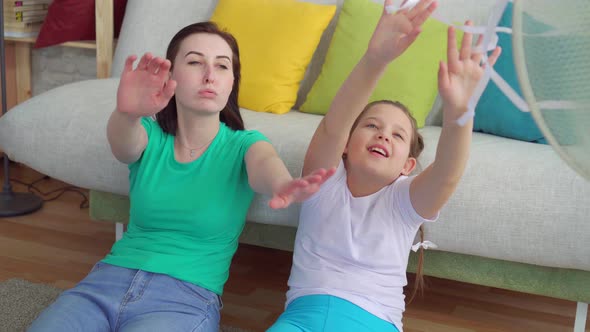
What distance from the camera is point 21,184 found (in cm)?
295

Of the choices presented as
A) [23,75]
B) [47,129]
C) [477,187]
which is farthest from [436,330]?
[23,75]

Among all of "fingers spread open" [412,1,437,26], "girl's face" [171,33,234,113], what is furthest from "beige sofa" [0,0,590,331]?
"fingers spread open" [412,1,437,26]

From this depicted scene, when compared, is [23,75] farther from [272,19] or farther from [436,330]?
[436,330]

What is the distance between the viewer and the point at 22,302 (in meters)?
1.81

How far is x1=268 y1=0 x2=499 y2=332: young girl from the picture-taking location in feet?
4.36

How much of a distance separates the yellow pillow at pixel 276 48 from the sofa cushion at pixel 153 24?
0.95 feet

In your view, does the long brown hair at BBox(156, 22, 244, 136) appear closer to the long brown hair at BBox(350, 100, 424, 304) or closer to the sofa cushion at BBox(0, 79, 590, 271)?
the sofa cushion at BBox(0, 79, 590, 271)

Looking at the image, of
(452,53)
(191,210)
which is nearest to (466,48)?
(452,53)

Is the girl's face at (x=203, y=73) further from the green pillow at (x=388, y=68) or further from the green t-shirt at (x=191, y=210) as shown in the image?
the green pillow at (x=388, y=68)

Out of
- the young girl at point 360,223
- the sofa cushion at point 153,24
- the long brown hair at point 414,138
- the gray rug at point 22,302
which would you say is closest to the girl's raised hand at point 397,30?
the young girl at point 360,223

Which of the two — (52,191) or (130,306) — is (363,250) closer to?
(130,306)

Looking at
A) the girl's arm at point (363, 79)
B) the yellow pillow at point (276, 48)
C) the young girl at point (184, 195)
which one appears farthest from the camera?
the yellow pillow at point (276, 48)

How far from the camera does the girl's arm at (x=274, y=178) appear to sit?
1.00 meters

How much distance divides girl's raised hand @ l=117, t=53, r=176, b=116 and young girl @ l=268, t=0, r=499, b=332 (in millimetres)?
309
